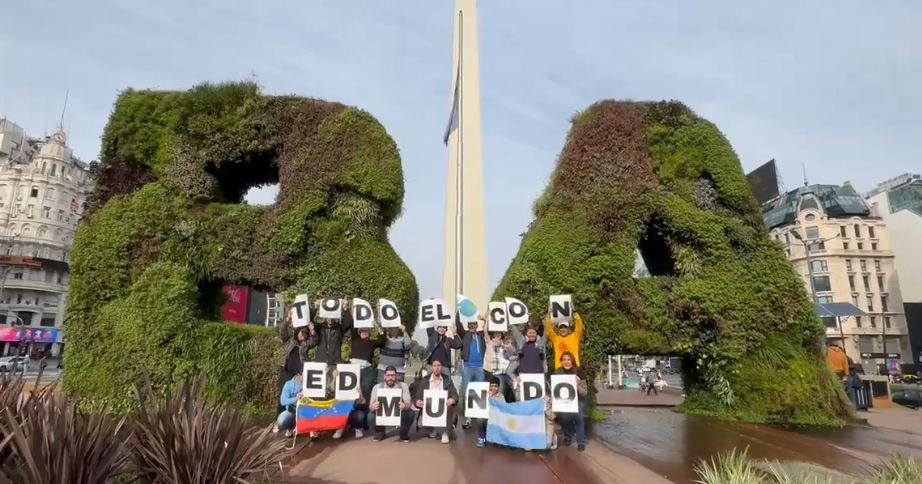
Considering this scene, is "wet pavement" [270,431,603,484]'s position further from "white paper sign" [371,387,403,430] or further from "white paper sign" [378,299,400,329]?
"white paper sign" [378,299,400,329]

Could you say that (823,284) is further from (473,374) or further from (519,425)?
(519,425)

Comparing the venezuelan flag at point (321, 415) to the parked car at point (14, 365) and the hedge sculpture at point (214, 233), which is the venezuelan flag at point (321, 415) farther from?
the parked car at point (14, 365)

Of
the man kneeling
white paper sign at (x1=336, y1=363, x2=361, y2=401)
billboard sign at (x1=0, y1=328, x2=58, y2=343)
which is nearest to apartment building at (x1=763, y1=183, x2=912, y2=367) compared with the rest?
the man kneeling

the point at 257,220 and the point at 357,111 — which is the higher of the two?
the point at 357,111

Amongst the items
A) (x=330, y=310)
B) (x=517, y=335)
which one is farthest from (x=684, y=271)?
(x=330, y=310)

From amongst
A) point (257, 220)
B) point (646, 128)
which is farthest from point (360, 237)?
point (646, 128)

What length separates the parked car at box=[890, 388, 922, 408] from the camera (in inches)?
805

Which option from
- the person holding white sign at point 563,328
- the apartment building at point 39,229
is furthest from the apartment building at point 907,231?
the apartment building at point 39,229

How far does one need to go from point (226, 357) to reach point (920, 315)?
70271mm

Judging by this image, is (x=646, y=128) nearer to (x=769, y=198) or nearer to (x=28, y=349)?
(x=769, y=198)

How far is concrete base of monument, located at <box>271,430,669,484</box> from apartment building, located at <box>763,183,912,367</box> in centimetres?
6933

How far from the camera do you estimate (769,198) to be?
37.4 metres

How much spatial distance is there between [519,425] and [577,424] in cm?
100

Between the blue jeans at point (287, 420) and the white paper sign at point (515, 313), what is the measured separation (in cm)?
402
